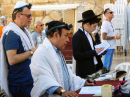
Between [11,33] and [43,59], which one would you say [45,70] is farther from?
[11,33]

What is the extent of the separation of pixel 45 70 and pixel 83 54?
56.2 inches

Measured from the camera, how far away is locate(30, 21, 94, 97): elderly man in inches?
82.7

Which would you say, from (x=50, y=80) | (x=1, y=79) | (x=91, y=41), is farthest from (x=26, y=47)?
(x=91, y=41)

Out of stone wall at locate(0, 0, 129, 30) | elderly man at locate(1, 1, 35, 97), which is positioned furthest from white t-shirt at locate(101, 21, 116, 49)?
stone wall at locate(0, 0, 129, 30)

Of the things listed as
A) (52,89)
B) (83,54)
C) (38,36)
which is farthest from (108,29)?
(52,89)

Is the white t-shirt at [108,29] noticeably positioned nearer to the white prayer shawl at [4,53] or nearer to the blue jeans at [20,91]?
the white prayer shawl at [4,53]

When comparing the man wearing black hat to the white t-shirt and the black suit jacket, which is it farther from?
the white t-shirt

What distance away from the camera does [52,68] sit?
223cm

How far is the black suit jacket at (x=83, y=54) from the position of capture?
3.52m

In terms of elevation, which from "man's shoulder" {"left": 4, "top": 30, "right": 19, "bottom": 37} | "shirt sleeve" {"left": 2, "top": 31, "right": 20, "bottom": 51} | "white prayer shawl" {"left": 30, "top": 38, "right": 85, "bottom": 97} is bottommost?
"white prayer shawl" {"left": 30, "top": 38, "right": 85, "bottom": 97}

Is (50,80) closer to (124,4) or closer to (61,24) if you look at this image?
(61,24)

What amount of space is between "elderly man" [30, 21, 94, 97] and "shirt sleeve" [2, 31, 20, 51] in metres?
0.56

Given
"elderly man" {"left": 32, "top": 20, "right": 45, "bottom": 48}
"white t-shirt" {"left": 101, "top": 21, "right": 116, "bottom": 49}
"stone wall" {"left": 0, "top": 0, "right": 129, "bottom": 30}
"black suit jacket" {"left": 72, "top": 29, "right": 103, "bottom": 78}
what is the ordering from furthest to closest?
1. "stone wall" {"left": 0, "top": 0, "right": 129, "bottom": 30}
2. "elderly man" {"left": 32, "top": 20, "right": 45, "bottom": 48}
3. "white t-shirt" {"left": 101, "top": 21, "right": 116, "bottom": 49}
4. "black suit jacket" {"left": 72, "top": 29, "right": 103, "bottom": 78}

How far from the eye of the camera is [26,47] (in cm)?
297
